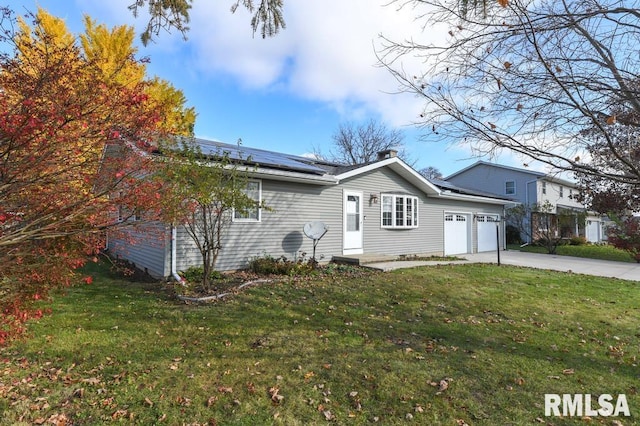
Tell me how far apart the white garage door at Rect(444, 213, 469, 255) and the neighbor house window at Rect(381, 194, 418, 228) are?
2.71 metres

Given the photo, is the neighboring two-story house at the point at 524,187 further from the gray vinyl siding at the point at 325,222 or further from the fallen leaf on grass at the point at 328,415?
the fallen leaf on grass at the point at 328,415

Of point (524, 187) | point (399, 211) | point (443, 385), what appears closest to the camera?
point (443, 385)

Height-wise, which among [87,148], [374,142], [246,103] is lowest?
[87,148]

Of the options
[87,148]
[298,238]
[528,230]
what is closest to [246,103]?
[298,238]

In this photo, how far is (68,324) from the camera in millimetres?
5254

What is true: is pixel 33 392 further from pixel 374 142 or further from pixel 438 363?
pixel 374 142

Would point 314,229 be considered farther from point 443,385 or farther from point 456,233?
point 456,233

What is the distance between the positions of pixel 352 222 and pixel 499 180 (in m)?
20.3

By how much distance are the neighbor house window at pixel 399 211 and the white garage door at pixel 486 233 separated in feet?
19.2

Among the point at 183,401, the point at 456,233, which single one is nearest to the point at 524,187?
the point at 456,233

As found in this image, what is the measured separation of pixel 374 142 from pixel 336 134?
417 cm

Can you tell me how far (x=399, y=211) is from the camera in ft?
45.2
